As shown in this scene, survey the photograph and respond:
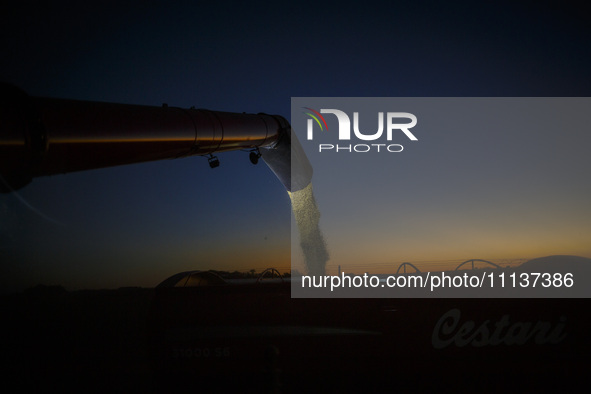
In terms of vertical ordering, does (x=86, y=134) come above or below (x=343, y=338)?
above

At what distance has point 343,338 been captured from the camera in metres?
5.20

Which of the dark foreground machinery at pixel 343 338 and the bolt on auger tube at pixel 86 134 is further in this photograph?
the dark foreground machinery at pixel 343 338

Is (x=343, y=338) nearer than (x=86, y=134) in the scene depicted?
No

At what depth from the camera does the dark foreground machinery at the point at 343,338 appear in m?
5.03

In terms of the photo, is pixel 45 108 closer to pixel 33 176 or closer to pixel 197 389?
pixel 33 176

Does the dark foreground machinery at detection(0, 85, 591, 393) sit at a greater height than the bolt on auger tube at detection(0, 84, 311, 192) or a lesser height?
lesser

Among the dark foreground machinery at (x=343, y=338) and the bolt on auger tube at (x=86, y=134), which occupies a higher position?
the bolt on auger tube at (x=86, y=134)

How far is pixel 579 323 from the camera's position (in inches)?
215

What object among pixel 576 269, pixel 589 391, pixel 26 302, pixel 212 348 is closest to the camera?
pixel 212 348

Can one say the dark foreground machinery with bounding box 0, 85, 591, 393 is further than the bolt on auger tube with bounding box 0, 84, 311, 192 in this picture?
Yes

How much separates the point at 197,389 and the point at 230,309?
2.79ft

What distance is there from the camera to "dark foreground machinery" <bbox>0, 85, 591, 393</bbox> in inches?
198

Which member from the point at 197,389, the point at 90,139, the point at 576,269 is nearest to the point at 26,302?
the point at 197,389

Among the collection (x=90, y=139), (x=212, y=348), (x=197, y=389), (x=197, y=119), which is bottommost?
(x=197, y=389)
